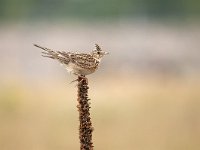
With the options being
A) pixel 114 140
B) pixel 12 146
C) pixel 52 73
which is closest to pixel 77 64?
pixel 12 146

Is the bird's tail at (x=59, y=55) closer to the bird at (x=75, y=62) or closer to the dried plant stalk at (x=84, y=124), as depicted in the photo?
the bird at (x=75, y=62)

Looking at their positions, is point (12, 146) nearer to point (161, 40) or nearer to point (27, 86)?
point (27, 86)

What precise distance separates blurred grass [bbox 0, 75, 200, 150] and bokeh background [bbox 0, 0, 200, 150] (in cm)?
2

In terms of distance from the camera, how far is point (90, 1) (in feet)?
196

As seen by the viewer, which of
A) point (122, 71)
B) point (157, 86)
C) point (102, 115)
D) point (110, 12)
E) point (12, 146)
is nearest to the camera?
point (12, 146)

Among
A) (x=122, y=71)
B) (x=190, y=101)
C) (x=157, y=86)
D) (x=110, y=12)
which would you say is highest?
(x=110, y=12)

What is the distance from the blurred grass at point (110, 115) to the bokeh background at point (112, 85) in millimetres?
18

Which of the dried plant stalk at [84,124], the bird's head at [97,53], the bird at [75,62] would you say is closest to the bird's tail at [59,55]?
the bird at [75,62]

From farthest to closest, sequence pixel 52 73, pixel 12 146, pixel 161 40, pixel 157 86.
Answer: pixel 161 40 < pixel 52 73 < pixel 157 86 < pixel 12 146

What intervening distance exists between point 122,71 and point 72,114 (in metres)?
10.6

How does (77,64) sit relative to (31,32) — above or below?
below

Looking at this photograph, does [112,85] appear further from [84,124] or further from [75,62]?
[84,124]

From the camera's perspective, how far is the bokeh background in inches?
718

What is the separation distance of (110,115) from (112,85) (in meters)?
4.92
